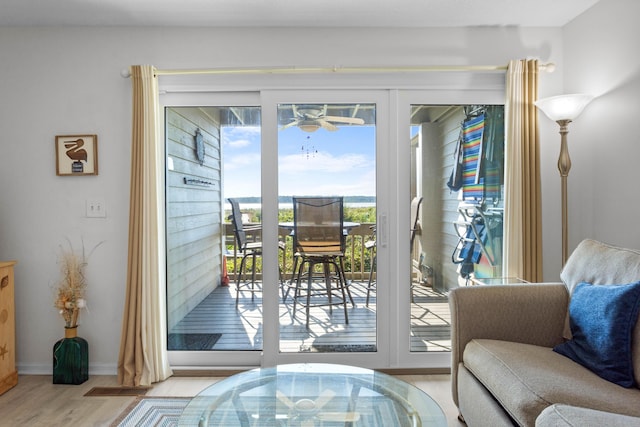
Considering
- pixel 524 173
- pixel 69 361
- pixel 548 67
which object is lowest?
pixel 69 361

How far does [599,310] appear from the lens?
1.75 metres

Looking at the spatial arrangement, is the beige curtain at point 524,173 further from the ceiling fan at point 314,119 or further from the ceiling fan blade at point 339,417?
the ceiling fan blade at point 339,417

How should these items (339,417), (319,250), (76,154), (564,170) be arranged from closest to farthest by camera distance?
(339,417) < (564,170) < (76,154) < (319,250)

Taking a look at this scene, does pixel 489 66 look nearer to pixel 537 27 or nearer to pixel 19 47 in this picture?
pixel 537 27

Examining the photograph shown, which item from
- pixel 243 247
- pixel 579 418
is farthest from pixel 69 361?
pixel 579 418

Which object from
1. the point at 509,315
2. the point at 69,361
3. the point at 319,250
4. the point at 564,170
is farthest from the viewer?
the point at 319,250

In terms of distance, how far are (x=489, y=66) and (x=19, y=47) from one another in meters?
3.42

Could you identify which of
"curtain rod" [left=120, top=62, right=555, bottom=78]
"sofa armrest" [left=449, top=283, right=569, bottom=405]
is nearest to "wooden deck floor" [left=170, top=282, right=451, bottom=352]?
"sofa armrest" [left=449, top=283, right=569, bottom=405]

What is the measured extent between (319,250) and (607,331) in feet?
6.00

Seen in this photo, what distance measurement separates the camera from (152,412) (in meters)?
2.39

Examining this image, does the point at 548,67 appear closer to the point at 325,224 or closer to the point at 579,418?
the point at 325,224

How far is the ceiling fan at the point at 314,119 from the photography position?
2.95 metres

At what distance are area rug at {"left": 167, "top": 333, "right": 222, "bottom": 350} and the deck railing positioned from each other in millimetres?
608

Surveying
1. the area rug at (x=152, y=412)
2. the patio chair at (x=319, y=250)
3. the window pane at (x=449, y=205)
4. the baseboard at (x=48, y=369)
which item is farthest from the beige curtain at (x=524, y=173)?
the baseboard at (x=48, y=369)
